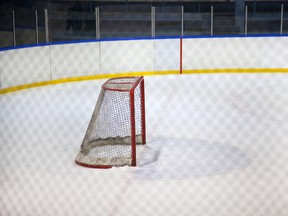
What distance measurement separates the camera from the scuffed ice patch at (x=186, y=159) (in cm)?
494

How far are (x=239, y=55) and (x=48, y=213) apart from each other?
740cm

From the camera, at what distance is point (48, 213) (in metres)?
3.97

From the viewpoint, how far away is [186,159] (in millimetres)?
5359

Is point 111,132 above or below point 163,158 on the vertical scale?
above

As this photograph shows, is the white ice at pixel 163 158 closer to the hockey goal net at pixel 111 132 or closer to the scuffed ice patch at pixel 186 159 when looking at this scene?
the scuffed ice patch at pixel 186 159

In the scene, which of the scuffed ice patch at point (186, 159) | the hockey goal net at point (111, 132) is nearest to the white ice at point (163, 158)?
the scuffed ice patch at point (186, 159)

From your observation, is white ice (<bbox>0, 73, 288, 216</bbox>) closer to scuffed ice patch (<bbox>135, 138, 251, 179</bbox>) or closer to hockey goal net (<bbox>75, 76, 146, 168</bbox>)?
scuffed ice patch (<bbox>135, 138, 251, 179</bbox>)

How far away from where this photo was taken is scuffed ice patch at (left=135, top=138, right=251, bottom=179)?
4.94 meters

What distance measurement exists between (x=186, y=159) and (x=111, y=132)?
0.83 metres

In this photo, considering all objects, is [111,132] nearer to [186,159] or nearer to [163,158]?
[163,158]

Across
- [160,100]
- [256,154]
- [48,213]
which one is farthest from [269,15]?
[48,213]

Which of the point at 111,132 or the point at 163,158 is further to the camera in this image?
the point at 111,132

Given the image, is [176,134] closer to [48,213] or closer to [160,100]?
[160,100]

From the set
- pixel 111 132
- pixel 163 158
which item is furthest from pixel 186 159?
pixel 111 132
